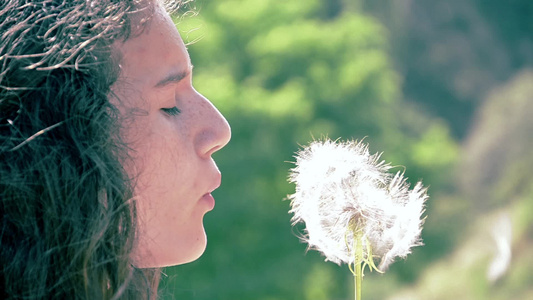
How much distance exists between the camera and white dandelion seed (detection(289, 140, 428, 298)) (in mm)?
645

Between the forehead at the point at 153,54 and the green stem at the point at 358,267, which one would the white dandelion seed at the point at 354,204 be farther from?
the forehead at the point at 153,54

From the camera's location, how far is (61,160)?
0.52m

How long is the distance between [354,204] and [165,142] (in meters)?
0.18

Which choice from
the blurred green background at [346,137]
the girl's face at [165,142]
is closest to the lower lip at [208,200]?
the girl's face at [165,142]

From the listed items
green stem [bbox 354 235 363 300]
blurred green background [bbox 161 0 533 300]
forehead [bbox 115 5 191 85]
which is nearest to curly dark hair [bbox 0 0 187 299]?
forehead [bbox 115 5 191 85]

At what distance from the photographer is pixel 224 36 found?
22.6ft

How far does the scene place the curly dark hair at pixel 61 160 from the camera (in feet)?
1.66

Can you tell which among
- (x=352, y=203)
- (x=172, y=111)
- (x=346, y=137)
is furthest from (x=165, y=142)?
(x=346, y=137)

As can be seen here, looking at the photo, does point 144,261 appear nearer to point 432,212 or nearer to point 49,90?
point 49,90

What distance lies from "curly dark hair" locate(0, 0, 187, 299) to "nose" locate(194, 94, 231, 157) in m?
0.08

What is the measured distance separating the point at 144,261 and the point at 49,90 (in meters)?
0.16

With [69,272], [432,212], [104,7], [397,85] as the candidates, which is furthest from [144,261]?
[397,85]

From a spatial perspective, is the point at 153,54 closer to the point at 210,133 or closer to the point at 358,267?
the point at 210,133

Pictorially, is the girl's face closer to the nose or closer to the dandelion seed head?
the nose
